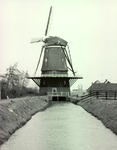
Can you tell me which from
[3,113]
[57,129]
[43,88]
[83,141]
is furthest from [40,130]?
[43,88]

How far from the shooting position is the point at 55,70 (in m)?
41.8

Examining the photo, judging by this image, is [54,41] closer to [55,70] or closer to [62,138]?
[55,70]

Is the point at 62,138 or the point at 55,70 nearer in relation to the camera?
the point at 62,138

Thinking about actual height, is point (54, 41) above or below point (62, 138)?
above

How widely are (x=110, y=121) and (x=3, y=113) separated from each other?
5292 mm

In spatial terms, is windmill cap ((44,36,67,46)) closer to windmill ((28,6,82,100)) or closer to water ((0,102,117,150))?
windmill ((28,6,82,100))

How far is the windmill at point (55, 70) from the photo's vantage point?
134 feet

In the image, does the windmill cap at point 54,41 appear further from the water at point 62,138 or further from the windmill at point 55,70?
the water at point 62,138

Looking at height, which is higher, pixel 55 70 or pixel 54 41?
pixel 54 41

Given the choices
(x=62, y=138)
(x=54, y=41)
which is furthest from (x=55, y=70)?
(x=62, y=138)

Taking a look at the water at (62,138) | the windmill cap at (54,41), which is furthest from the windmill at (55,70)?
the water at (62,138)

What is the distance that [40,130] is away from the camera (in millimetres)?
12836

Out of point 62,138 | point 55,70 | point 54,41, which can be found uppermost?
point 54,41

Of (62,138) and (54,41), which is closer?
(62,138)
